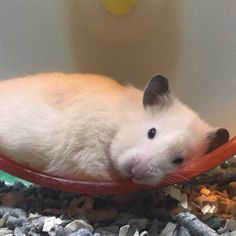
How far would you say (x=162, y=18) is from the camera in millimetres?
2525

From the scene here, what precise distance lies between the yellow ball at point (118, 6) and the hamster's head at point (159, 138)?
452 mm

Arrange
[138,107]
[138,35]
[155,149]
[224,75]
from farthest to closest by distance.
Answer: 1. [138,35]
2. [224,75]
3. [138,107]
4. [155,149]

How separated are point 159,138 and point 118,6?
2.10ft

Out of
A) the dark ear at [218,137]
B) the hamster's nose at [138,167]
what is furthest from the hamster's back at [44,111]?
the dark ear at [218,137]

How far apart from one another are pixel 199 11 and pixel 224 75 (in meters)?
0.23

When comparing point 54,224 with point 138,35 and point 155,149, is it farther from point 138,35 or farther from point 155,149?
point 138,35

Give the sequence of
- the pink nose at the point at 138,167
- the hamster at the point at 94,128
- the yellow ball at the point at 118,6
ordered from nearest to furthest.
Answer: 1. the pink nose at the point at 138,167
2. the hamster at the point at 94,128
3. the yellow ball at the point at 118,6

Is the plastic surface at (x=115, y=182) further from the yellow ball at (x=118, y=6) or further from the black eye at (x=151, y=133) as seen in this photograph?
the yellow ball at (x=118, y=6)

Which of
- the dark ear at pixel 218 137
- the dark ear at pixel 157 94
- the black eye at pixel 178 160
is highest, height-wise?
the dark ear at pixel 157 94

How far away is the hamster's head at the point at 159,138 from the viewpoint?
2047mm

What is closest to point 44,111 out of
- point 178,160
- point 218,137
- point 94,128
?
point 94,128

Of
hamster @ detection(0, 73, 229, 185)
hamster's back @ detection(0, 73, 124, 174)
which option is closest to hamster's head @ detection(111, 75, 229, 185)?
hamster @ detection(0, 73, 229, 185)

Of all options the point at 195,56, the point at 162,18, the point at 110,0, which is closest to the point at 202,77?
the point at 195,56

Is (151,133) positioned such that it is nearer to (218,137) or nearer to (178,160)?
(178,160)
